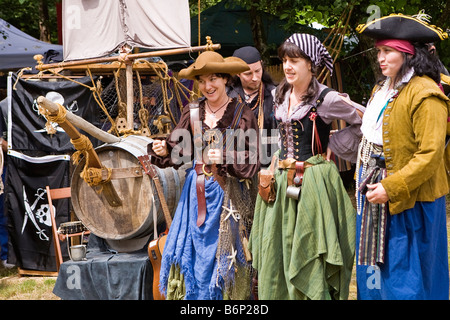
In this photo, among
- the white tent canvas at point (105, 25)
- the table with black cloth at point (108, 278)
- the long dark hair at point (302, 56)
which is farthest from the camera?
the white tent canvas at point (105, 25)

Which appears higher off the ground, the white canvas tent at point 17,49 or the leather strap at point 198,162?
the white canvas tent at point 17,49

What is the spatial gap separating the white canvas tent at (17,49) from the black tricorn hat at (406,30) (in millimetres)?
6709

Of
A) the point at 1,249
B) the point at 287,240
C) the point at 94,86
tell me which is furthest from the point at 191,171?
the point at 1,249

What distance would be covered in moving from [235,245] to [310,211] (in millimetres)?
663

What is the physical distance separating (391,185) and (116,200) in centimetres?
241

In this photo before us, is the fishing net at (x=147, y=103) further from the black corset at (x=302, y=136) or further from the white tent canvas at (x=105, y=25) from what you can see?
the black corset at (x=302, y=136)

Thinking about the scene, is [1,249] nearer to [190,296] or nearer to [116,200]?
[116,200]

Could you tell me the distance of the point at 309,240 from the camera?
3.62m

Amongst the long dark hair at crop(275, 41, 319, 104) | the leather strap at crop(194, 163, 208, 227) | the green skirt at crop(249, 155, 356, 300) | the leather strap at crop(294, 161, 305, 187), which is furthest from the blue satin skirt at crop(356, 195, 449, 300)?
the leather strap at crop(194, 163, 208, 227)

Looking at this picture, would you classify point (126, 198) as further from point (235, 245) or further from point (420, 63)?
point (420, 63)

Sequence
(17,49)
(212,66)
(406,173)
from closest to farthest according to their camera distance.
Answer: (406,173)
(212,66)
(17,49)

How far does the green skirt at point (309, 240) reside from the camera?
358 cm

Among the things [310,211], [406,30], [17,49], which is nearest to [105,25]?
[310,211]

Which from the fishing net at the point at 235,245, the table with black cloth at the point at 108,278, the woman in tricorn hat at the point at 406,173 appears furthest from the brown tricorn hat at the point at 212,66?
the table with black cloth at the point at 108,278
